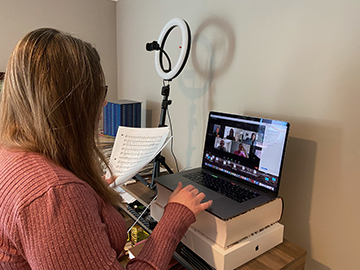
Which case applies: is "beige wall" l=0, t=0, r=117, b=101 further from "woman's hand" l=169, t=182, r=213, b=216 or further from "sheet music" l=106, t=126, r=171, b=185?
"woman's hand" l=169, t=182, r=213, b=216

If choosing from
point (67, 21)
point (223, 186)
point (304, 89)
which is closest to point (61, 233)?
point (223, 186)

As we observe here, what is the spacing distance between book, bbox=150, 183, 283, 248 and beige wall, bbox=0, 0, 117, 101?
3.96ft

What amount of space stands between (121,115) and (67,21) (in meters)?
0.76

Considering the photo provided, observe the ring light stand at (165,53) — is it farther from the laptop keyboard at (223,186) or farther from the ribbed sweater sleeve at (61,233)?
the ribbed sweater sleeve at (61,233)

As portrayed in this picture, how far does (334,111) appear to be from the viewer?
75 centimetres

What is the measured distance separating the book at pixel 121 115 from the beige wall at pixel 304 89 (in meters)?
0.46

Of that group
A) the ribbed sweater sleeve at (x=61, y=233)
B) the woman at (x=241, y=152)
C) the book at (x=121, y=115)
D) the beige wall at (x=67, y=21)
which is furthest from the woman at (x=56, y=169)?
the beige wall at (x=67, y=21)

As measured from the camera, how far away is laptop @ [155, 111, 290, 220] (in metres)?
0.73

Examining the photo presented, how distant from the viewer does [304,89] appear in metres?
0.81

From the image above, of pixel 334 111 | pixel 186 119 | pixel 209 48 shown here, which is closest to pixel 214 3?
pixel 209 48

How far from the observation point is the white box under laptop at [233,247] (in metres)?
0.64

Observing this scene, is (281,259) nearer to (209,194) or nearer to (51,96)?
(209,194)

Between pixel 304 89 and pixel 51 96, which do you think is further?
pixel 304 89

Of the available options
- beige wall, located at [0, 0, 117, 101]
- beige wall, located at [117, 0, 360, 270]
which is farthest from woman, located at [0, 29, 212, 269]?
beige wall, located at [0, 0, 117, 101]
